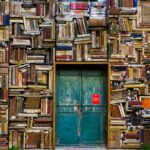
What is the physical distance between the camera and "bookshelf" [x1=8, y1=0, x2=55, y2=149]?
1020 centimetres

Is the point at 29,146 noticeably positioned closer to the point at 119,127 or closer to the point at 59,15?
the point at 119,127

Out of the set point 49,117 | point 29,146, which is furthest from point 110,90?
point 29,146

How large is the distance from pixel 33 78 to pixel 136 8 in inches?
116

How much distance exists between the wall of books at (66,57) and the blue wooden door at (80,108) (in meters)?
0.41

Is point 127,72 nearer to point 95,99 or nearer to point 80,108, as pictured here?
point 95,99

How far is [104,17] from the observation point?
1028cm

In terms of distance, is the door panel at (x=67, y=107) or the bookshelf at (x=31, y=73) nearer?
the bookshelf at (x=31, y=73)

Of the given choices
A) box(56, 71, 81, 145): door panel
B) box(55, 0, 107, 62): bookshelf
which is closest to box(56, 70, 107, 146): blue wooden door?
box(56, 71, 81, 145): door panel

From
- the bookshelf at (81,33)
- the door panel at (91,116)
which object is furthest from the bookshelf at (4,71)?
the door panel at (91,116)

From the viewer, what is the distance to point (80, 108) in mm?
10586

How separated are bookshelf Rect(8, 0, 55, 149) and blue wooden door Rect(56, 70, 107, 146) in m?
0.43

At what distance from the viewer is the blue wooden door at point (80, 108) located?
1056cm

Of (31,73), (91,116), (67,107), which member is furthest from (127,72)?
(31,73)

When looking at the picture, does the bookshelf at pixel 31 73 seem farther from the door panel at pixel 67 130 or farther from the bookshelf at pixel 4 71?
the door panel at pixel 67 130
